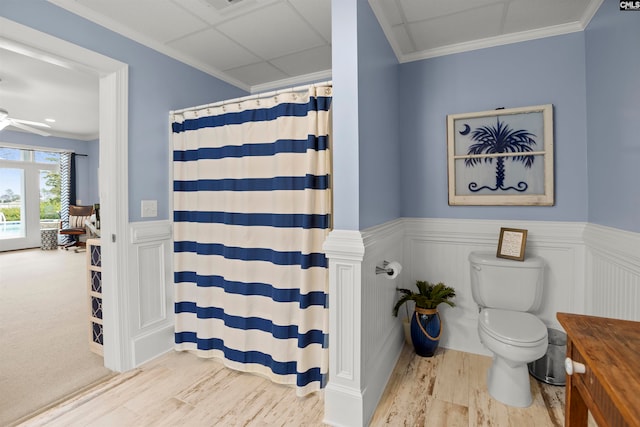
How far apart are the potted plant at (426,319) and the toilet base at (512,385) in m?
0.48

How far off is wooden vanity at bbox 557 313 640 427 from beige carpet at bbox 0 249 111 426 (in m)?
2.55

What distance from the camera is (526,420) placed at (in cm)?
158

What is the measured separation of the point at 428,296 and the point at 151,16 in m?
2.72

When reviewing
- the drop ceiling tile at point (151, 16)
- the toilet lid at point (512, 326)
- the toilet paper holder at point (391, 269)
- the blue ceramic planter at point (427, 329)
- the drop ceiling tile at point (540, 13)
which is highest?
the drop ceiling tile at point (151, 16)

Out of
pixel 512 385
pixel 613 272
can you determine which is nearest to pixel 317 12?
pixel 613 272

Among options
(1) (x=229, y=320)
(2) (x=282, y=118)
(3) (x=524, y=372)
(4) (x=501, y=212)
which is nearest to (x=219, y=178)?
(2) (x=282, y=118)

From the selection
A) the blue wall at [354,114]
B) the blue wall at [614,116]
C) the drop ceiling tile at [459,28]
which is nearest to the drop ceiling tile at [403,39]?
the drop ceiling tile at [459,28]

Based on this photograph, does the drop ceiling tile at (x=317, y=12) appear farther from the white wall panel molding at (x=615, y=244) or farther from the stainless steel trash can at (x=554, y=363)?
the stainless steel trash can at (x=554, y=363)

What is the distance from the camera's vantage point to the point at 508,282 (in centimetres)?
197

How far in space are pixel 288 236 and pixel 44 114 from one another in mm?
5437

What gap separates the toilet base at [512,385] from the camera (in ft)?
5.54

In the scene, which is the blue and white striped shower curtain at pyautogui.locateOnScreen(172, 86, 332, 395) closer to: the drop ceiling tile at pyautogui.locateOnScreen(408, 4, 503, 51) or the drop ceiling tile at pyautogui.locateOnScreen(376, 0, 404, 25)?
the drop ceiling tile at pyautogui.locateOnScreen(376, 0, 404, 25)

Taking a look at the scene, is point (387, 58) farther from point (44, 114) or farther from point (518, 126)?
point (44, 114)

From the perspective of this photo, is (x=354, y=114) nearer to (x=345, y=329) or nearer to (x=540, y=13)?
(x=345, y=329)
